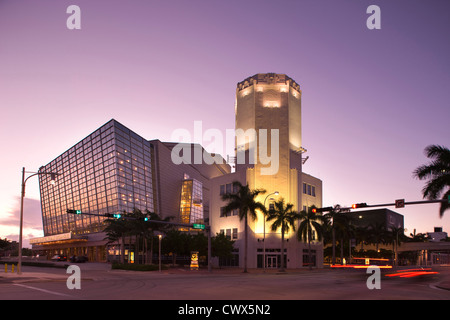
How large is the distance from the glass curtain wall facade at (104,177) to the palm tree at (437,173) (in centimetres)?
7137

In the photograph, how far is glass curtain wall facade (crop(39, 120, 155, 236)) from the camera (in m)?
94.5

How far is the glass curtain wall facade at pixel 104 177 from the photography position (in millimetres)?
94500

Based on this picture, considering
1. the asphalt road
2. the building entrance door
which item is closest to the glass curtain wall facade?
the building entrance door

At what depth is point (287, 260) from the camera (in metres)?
73.1

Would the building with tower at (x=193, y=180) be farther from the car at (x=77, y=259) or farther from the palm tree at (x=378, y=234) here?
the palm tree at (x=378, y=234)

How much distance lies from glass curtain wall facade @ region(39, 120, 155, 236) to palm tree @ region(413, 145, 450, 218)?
71369 mm

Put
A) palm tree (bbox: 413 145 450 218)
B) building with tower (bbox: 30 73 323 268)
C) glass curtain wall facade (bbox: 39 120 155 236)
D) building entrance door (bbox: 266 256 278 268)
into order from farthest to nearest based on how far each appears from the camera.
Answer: glass curtain wall facade (bbox: 39 120 155 236)
building with tower (bbox: 30 73 323 268)
building entrance door (bbox: 266 256 278 268)
palm tree (bbox: 413 145 450 218)

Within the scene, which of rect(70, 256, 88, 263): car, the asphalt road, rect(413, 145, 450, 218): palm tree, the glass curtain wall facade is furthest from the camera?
the glass curtain wall facade

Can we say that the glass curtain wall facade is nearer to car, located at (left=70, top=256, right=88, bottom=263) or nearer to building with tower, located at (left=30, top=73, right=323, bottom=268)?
building with tower, located at (left=30, top=73, right=323, bottom=268)

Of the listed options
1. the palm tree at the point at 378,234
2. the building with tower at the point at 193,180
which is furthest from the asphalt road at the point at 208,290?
the palm tree at the point at 378,234

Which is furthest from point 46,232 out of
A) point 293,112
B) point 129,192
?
point 293,112

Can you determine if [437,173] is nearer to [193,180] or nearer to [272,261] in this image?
[272,261]
